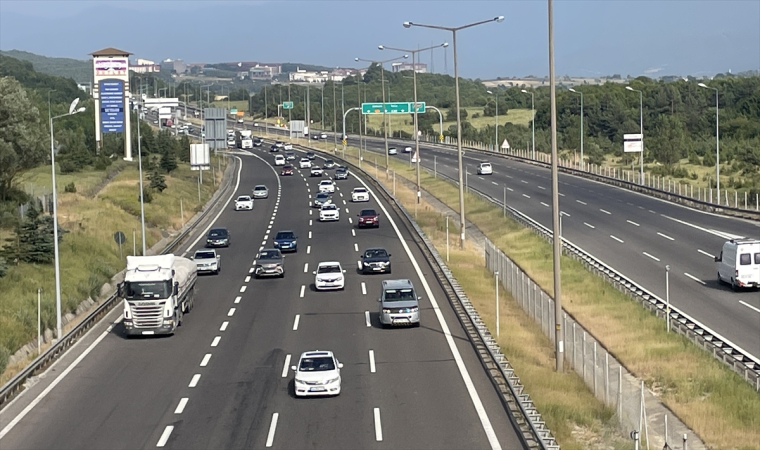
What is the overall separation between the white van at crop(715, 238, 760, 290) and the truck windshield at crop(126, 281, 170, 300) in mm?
24185

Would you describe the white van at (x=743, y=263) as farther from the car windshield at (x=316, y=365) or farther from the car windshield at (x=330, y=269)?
the car windshield at (x=316, y=365)

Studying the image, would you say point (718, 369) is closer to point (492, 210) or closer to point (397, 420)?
point (397, 420)

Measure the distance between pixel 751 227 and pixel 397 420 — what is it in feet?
136

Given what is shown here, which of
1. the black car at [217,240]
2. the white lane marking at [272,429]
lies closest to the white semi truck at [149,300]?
the white lane marking at [272,429]

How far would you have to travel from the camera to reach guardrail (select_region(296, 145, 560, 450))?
23.9 metres

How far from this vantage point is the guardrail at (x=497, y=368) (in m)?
23.9

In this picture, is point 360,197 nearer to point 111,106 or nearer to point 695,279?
point 111,106

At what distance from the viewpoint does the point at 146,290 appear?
126 feet

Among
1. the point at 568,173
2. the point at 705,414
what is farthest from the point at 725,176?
the point at 705,414

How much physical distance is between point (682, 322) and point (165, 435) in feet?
67.1

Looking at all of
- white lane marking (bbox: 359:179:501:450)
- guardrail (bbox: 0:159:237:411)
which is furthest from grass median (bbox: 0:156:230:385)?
white lane marking (bbox: 359:179:501:450)

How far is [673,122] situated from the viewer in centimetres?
14375

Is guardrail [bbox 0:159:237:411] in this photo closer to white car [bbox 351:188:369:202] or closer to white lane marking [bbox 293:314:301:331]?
white lane marking [bbox 293:314:301:331]

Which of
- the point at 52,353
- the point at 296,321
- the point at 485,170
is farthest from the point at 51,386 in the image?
the point at 485,170
